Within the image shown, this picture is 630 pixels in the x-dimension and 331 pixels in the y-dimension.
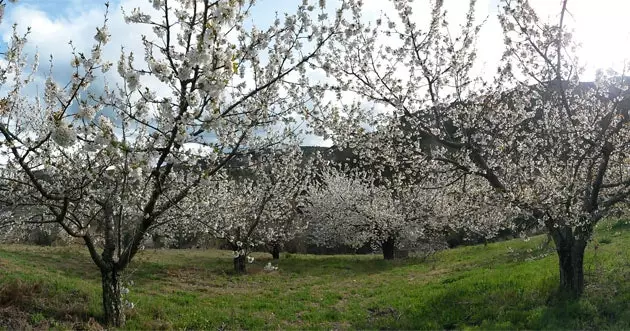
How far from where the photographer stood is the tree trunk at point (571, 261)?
10188 mm

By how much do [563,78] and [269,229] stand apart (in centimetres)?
2008

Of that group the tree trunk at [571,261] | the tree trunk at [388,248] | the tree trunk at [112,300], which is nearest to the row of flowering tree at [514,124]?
the tree trunk at [571,261]

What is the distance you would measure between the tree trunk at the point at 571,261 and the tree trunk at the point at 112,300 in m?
10.1

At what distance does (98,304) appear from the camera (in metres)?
11.9

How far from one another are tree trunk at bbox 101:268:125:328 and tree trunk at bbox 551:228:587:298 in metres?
10.1

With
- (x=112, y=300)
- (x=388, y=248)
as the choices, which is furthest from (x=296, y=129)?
(x=388, y=248)

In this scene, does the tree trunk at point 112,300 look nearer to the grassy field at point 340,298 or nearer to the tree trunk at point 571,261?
the grassy field at point 340,298

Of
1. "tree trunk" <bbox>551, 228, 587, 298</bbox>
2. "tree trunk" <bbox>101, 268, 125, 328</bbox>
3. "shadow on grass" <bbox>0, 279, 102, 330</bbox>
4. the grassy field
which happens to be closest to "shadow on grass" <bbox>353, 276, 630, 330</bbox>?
the grassy field

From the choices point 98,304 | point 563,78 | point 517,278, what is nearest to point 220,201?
point 98,304

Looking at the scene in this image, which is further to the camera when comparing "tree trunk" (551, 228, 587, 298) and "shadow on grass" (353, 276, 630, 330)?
"tree trunk" (551, 228, 587, 298)

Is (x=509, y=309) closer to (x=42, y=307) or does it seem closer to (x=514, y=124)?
(x=514, y=124)

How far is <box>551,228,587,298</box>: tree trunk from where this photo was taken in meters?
10.2

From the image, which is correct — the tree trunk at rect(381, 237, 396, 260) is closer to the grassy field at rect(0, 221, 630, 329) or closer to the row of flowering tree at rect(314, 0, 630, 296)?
the grassy field at rect(0, 221, 630, 329)

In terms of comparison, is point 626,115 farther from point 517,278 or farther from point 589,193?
point 517,278
